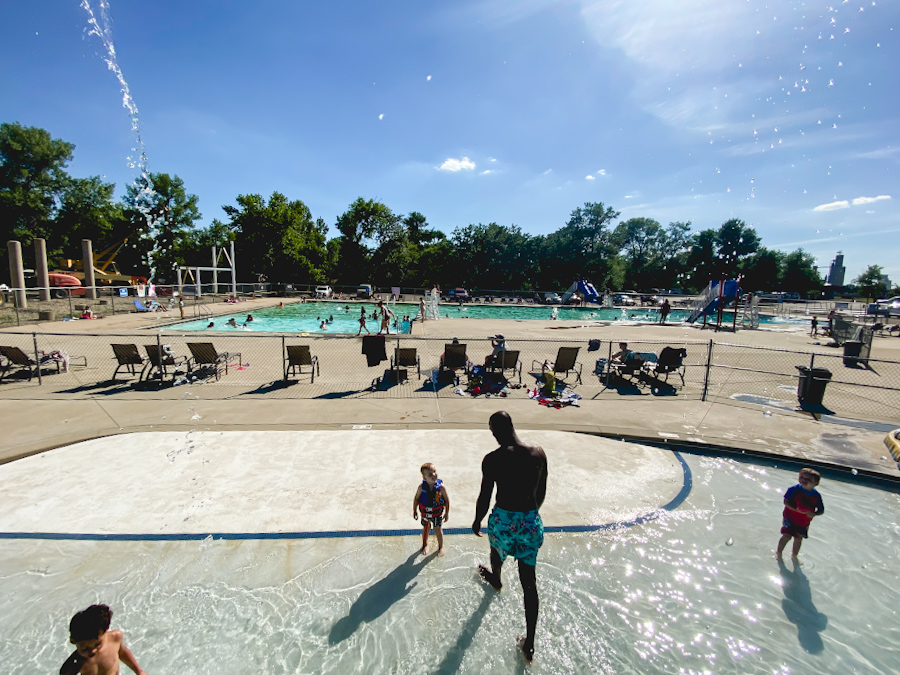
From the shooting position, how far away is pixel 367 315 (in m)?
35.1

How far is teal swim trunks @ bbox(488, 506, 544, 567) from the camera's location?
3469 mm

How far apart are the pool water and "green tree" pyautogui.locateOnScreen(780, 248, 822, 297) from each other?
100 metres

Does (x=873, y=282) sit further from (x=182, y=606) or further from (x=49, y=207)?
(x=49, y=207)

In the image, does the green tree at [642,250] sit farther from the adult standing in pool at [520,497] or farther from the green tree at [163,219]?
the adult standing in pool at [520,497]

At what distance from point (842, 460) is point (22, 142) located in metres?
71.2

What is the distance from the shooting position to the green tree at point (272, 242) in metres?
54.1

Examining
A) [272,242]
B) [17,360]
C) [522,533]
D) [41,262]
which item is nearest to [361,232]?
[272,242]

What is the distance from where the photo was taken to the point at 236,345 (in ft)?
56.4

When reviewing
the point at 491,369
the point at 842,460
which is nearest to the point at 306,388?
the point at 491,369

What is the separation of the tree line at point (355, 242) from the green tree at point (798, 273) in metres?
0.21

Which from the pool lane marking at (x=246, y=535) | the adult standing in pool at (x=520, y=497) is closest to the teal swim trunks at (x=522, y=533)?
the adult standing in pool at (x=520, y=497)

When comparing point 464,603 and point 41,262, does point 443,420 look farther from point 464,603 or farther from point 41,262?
point 41,262

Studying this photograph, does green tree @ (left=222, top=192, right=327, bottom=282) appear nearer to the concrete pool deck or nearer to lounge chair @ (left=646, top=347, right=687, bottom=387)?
the concrete pool deck

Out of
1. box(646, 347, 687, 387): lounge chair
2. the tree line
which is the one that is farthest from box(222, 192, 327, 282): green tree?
box(646, 347, 687, 387): lounge chair
